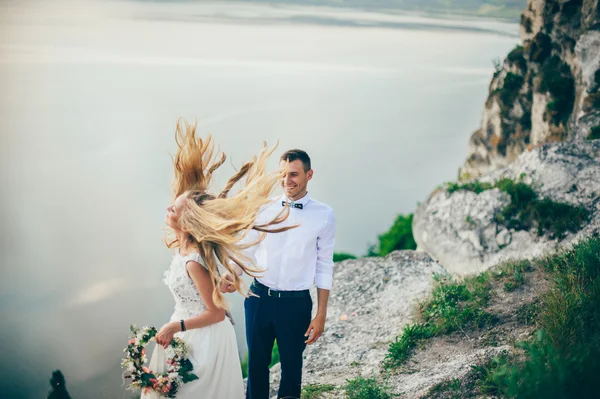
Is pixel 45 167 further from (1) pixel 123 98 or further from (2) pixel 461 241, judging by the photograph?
(2) pixel 461 241

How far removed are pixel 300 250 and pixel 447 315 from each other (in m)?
2.80

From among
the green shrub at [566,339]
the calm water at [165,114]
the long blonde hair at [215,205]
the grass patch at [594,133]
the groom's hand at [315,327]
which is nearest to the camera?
the green shrub at [566,339]

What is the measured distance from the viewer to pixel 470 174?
2042 centimetres

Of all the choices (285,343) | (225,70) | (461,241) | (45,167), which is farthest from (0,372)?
(225,70)

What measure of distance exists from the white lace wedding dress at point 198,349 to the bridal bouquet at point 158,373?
7 centimetres

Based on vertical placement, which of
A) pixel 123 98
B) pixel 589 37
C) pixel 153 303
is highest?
pixel 589 37

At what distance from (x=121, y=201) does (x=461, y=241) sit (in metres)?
44.3

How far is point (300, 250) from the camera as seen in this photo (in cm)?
389

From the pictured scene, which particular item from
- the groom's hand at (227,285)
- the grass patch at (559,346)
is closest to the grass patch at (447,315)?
the grass patch at (559,346)

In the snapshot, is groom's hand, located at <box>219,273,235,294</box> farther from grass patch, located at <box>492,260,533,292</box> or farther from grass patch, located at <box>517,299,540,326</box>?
grass patch, located at <box>492,260,533,292</box>

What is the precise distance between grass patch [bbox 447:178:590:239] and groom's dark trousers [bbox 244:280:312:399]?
609 centimetres

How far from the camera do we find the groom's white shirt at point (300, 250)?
3.84 m

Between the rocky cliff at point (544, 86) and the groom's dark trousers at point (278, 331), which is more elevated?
the rocky cliff at point (544, 86)

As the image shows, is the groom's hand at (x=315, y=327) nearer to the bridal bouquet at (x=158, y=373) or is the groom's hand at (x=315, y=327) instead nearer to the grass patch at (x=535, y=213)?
the bridal bouquet at (x=158, y=373)
